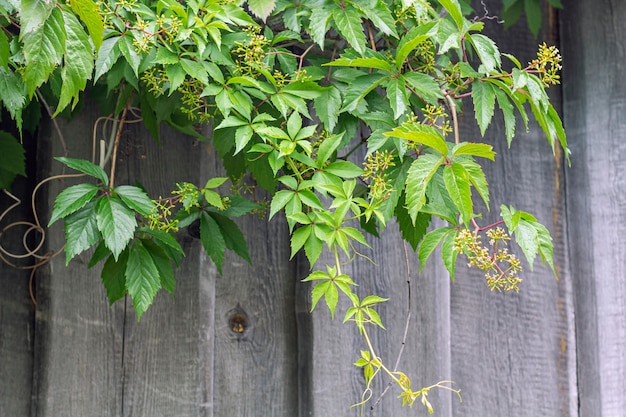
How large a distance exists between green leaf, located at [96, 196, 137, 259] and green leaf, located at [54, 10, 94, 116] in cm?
22

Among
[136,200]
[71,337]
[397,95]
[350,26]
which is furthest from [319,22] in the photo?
[71,337]

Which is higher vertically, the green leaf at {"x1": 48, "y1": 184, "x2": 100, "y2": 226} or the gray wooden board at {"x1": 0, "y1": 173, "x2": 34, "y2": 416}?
the green leaf at {"x1": 48, "y1": 184, "x2": 100, "y2": 226}

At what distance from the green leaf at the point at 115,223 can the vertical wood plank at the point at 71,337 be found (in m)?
0.32

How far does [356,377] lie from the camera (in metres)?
1.50

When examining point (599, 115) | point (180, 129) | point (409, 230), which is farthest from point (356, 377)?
point (599, 115)

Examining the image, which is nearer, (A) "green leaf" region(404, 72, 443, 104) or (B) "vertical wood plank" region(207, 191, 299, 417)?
(A) "green leaf" region(404, 72, 443, 104)

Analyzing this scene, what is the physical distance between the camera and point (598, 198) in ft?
5.54

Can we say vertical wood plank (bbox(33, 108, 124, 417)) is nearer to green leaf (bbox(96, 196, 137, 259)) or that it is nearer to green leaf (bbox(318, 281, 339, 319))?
green leaf (bbox(96, 196, 137, 259))

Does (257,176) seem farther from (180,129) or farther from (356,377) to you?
(356,377)

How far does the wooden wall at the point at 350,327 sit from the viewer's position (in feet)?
4.90

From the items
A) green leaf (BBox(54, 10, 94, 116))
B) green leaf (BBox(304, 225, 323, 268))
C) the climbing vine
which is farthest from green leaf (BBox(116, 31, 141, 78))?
green leaf (BBox(304, 225, 323, 268))

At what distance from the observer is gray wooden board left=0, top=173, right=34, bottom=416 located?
149 centimetres

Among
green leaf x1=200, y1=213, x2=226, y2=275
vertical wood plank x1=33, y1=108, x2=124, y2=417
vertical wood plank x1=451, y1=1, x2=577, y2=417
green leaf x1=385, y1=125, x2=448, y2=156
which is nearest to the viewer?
green leaf x1=385, y1=125, x2=448, y2=156

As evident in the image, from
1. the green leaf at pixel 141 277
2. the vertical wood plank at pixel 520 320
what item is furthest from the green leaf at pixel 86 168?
the vertical wood plank at pixel 520 320
